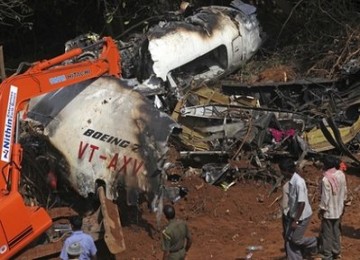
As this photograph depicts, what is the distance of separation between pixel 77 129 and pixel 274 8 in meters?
9.59

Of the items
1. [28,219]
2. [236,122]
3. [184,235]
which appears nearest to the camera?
[184,235]

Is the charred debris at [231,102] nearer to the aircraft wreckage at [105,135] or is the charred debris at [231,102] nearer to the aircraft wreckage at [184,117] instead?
the aircraft wreckage at [184,117]

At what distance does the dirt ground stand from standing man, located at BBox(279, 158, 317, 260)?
91 centimetres

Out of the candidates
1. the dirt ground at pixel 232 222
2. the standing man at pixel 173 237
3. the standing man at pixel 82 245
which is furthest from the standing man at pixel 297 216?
the standing man at pixel 82 245

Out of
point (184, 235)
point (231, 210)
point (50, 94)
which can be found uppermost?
point (50, 94)

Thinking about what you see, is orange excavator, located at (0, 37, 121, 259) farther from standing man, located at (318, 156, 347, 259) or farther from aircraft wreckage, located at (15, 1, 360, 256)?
standing man, located at (318, 156, 347, 259)

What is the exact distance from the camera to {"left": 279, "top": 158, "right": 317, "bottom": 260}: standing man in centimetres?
789

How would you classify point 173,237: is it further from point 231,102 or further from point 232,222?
point 231,102

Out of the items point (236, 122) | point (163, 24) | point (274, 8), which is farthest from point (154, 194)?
point (274, 8)

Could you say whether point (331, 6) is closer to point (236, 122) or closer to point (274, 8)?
point (274, 8)

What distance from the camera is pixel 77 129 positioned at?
10000mm

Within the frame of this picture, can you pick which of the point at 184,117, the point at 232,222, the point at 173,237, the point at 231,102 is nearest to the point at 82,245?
the point at 173,237

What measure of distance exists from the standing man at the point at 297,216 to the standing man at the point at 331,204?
0.22m

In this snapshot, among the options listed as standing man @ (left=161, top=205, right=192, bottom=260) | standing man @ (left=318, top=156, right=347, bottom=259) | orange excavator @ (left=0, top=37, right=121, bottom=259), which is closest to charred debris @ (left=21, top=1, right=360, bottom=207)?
orange excavator @ (left=0, top=37, right=121, bottom=259)
